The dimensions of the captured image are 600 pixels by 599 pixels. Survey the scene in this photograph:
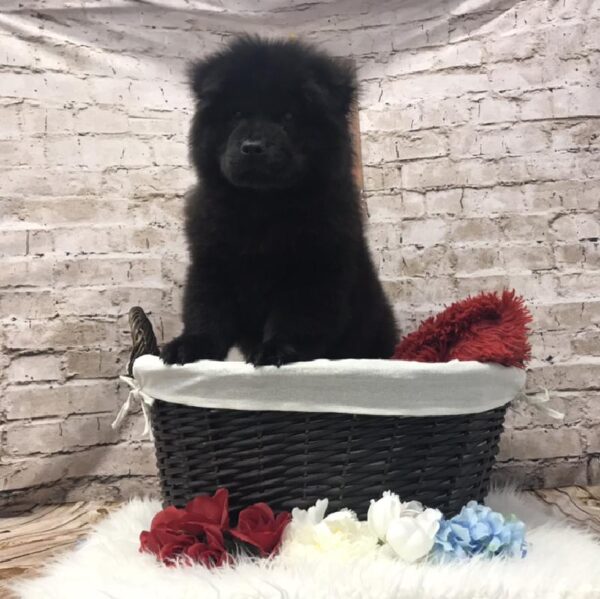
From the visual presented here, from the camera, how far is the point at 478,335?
Answer: 3.85 ft

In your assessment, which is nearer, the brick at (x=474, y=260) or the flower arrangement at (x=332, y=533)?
the flower arrangement at (x=332, y=533)

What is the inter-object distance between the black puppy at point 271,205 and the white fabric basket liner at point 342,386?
12cm

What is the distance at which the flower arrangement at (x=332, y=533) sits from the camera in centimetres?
97

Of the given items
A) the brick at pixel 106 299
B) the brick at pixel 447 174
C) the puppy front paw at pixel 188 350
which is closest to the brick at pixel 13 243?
the brick at pixel 106 299

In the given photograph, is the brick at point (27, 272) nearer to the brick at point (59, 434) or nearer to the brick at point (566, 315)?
the brick at point (59, 434)

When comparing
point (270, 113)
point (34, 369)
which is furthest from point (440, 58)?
point (34, 369)

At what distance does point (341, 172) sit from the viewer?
4.33 feet

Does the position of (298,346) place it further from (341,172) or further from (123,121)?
(123,121)

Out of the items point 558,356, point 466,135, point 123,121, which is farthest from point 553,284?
point 123,121

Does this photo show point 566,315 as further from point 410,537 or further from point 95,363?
point 95,363

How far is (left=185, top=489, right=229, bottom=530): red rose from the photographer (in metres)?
1.01

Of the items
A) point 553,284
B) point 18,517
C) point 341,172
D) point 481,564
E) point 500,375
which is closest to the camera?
point 481,564

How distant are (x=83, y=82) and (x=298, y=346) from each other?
3.54 feet

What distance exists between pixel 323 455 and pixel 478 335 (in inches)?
14.7
